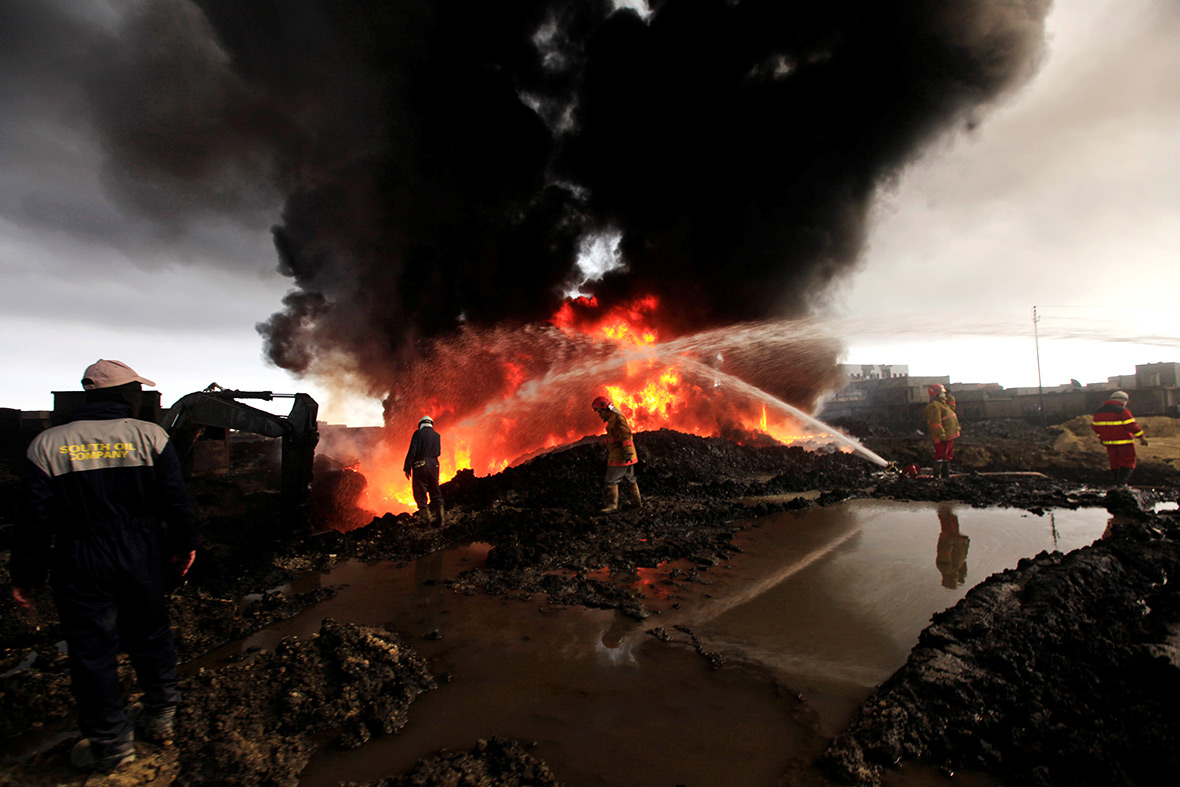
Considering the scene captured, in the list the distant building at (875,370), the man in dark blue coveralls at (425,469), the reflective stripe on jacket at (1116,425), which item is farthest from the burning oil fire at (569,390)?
the distant building at (875,370)

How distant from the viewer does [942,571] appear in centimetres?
555

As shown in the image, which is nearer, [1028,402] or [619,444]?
[619,444]

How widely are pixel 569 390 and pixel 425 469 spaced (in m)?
12.1

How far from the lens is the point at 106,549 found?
2.85 meters

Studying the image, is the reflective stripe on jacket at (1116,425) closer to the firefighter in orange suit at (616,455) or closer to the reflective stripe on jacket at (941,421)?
the reflective stripe on jacket at (941,421)

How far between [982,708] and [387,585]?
5.49 meters

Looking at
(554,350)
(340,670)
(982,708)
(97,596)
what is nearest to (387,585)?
(340,670)

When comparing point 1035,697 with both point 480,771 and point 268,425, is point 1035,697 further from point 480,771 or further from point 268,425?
point 268,425

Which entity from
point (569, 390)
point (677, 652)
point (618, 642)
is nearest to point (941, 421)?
point (677, 652)

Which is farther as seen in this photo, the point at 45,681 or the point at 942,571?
the point at 942,571

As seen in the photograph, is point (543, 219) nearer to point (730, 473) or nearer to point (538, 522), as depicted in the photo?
point (730, 473)

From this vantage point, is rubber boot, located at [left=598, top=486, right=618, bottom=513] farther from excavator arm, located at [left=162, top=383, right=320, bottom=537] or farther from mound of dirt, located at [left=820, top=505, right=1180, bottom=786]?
mound of dirt, located at [left=820, top=505, right=1180, bottom=786]

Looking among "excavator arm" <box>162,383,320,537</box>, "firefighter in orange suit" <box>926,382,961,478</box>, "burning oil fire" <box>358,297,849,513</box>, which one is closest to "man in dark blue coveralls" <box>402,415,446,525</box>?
"excavator arm" <box>162,383,320,537</box>

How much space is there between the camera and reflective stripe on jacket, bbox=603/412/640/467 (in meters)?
9.29
